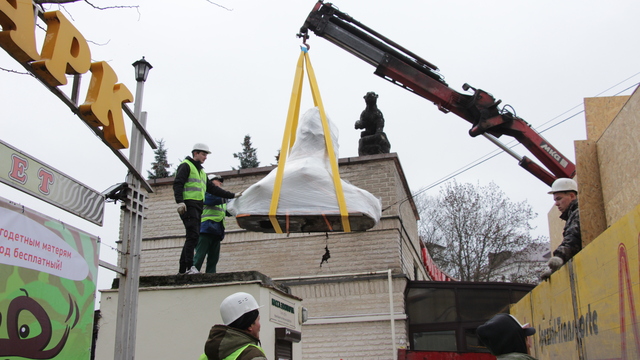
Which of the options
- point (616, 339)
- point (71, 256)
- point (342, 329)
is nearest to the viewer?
point (616, 339)

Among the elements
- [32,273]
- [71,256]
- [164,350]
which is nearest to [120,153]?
[71,256]

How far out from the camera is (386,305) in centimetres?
1208

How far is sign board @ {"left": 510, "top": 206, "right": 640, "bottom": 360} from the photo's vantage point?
124 inches

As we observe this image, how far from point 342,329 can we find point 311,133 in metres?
7.07

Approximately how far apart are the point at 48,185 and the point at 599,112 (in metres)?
5.39

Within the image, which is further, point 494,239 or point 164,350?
point 494,239

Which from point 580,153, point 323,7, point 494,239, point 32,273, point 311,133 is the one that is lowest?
point 32,273

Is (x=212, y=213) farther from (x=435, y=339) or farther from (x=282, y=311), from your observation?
(x=435, y=339)

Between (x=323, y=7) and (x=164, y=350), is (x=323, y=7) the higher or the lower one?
the higher one

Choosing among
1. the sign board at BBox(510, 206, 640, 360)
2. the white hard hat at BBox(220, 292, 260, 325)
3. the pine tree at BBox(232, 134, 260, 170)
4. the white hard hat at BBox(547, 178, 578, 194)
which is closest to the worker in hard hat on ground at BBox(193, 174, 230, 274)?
the white hard hat at BBox(547, 178, 578, 194)

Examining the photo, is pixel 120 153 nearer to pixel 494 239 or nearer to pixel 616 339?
pixel 616 339

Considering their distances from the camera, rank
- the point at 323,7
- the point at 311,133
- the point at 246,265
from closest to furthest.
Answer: the point at 311,133 < the point at 323,7 < the point at 246,265

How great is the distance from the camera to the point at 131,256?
17.9 feet

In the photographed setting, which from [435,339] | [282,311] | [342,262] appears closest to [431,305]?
[435,339]
